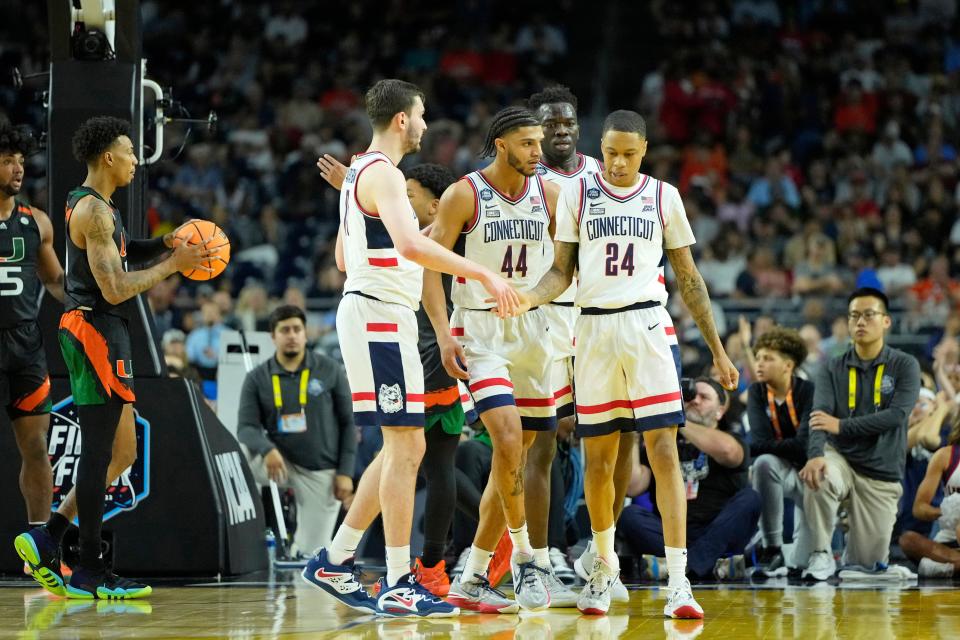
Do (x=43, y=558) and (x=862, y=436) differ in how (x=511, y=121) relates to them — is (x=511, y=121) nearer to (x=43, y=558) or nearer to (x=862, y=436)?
(x=43, y=558)

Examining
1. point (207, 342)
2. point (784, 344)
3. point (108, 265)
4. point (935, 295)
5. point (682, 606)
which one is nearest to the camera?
point (682, 606)

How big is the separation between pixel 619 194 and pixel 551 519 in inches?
129

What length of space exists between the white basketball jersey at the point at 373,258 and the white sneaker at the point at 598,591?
1.58 metres

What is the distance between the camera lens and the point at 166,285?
16031 millimetres

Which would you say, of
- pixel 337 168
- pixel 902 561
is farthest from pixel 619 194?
pixel 902 561

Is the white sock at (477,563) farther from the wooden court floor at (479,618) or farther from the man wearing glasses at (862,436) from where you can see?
the man wearing glasses at (862,436)

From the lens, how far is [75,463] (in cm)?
823

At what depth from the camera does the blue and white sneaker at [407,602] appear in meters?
6.15

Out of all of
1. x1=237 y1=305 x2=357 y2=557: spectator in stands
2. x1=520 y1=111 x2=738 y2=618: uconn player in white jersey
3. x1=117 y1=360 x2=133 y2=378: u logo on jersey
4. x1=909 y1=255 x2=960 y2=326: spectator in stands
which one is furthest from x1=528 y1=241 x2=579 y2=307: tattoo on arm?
x1=909 y1=255 x2=960 y2=326: spectator in stands

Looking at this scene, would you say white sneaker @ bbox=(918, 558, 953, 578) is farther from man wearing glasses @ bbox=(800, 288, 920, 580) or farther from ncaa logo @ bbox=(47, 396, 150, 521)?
ncaa logo @ bbox=(47, 396, 150, 521)

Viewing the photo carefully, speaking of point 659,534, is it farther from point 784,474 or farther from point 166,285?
point 166,285

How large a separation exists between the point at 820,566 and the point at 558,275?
10.9 feet

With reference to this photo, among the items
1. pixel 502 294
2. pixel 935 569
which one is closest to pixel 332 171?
pixel 502 294

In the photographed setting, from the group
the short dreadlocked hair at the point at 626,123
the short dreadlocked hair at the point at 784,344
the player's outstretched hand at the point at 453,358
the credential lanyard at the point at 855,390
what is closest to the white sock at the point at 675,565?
the player's outstretched hand at the point at 453,358
